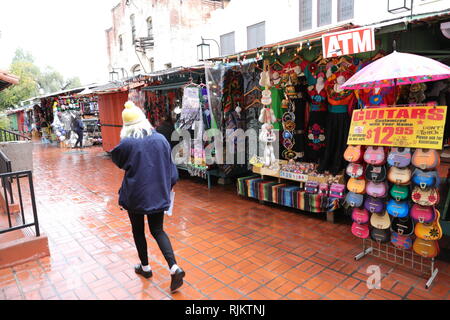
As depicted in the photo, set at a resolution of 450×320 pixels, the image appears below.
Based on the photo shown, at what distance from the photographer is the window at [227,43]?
1510 cm

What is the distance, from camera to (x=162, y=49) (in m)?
19.7

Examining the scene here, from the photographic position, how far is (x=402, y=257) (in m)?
3.44

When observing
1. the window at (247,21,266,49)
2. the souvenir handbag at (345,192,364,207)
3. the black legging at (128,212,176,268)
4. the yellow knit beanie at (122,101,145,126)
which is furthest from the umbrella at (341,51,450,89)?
the window at (247,21,266,49)

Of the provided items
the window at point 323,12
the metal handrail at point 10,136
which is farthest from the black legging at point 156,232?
the window at point 323,12

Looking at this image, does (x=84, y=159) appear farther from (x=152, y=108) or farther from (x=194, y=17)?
(x=194, y=17)

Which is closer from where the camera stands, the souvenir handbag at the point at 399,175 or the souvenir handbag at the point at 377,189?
the souvenir handbag at the point at 399,175

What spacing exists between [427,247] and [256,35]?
1223 centimetres

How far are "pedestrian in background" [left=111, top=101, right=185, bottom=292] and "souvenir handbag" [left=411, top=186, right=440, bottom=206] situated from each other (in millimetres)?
2318

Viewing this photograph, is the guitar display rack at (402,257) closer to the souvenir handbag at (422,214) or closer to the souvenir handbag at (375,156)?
the souvenir handbag at (422,214)

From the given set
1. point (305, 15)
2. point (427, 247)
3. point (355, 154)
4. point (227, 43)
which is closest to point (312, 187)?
point (355, 154)

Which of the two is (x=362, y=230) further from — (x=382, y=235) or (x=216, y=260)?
(x=216, y=260)

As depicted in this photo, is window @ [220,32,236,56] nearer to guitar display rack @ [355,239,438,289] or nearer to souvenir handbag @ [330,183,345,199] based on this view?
souvenir handbag @ [330,183,345,199]

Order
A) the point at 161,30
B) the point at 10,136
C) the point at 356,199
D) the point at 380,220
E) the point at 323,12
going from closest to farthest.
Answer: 1. the point at 380,220
2. the point at 356,199
3. the point at 10,136
4. the point at 323,12
5. the point at 161,30

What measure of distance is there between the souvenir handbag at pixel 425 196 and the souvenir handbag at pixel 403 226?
0.26 m
